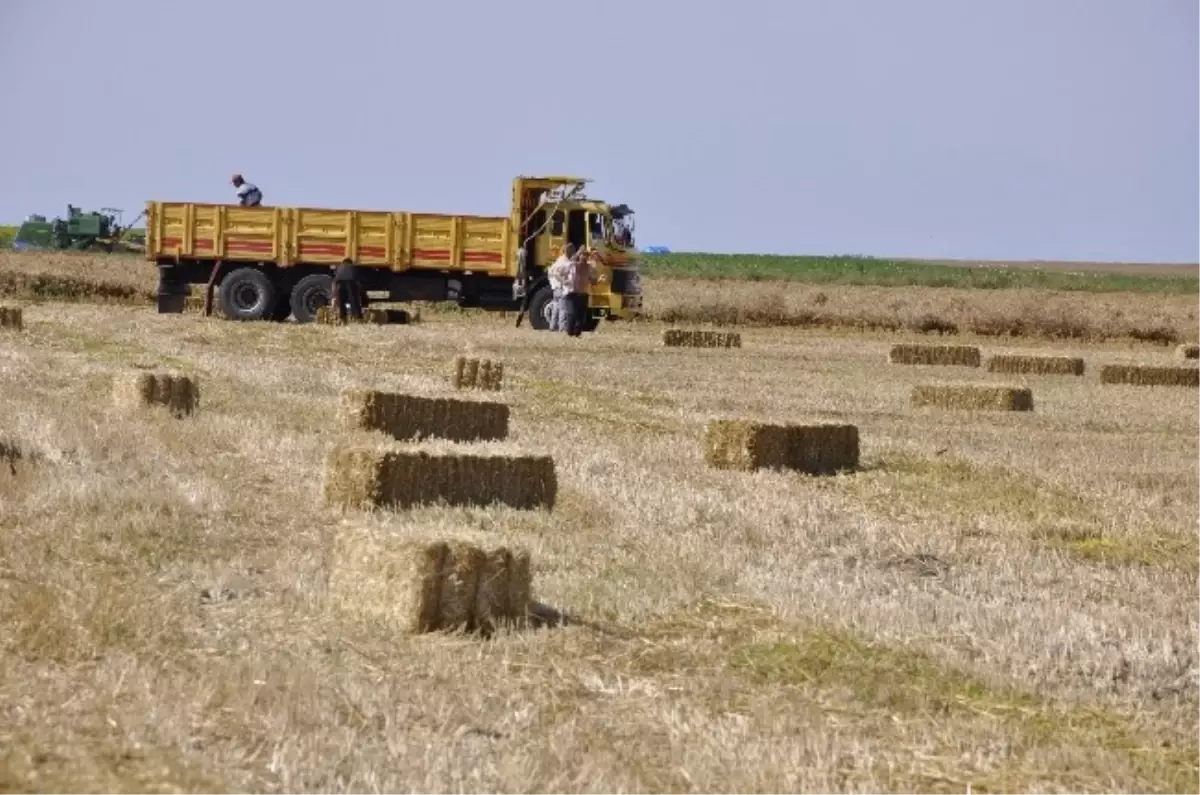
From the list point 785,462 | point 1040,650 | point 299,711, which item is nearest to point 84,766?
point 299,711

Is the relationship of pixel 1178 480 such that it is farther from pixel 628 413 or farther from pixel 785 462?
pixel 628 413

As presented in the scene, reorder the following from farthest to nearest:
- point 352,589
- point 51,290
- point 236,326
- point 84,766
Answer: point 51,290
point 236,326
point 352,589
point 84,766

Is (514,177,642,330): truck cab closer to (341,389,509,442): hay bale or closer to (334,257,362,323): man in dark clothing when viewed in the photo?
(334,257,362,323): man in dark clothing

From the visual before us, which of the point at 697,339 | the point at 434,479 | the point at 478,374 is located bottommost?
the point at 697,339

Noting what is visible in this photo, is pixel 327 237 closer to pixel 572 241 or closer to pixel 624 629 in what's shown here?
pixel 572 241

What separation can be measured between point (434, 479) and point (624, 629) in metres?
3.31

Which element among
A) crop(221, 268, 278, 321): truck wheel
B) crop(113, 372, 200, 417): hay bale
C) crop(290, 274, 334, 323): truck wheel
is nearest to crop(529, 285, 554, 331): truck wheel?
crop(290, 274, 334, 323): truck wheel

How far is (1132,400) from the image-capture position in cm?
2477

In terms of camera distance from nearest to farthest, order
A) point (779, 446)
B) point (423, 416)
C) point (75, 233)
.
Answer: point (779, 446) < point (423, 416) < point (75, 233)

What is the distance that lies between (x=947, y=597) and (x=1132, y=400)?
637 inches

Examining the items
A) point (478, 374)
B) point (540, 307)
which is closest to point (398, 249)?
point (540, 307)

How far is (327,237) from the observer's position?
1502 inches

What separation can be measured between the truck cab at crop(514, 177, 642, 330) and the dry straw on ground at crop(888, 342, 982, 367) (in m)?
6.21

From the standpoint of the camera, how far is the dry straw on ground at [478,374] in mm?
21391
